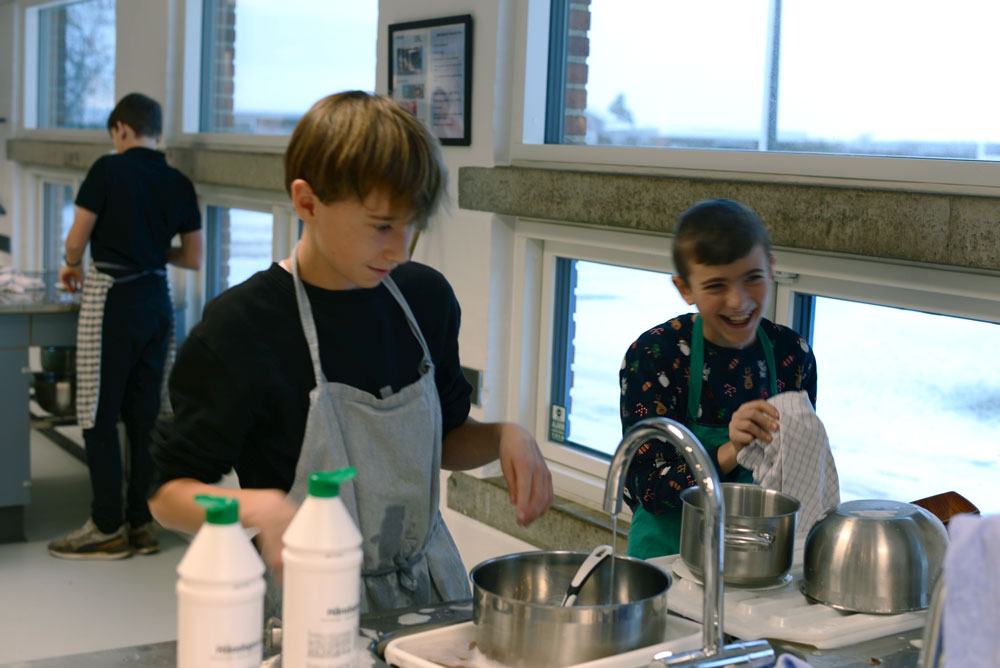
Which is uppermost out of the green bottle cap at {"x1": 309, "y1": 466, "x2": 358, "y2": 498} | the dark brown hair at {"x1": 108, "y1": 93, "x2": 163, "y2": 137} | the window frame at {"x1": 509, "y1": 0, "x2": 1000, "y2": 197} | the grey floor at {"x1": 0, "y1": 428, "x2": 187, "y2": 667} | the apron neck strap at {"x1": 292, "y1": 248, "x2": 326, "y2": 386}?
the dark brown hair at {"x1": 108, "y1": 93, "x2": 163, "y2": 137}

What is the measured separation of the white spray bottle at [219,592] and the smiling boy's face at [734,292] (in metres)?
1.07

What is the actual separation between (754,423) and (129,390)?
132 inches

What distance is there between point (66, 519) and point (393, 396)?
398 cm

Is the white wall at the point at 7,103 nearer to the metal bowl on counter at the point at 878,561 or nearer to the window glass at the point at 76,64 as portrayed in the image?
the window glass at the point at 76,64

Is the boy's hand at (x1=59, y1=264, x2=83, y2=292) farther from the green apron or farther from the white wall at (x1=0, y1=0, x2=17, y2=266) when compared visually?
the green apron

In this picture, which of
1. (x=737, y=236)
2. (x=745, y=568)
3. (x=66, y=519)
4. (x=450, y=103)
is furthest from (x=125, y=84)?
(x=745, y=568)

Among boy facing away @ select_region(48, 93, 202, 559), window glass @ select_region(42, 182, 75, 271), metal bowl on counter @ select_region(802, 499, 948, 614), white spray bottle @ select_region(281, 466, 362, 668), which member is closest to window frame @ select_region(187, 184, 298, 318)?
boy facing away @ select_region(48, 93, 202, 559)

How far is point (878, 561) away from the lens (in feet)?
5.17

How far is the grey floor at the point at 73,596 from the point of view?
12.4ft

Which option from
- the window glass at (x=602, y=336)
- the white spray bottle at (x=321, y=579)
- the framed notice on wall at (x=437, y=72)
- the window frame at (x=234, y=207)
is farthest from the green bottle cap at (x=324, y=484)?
the window frame at (x=234, y=207)

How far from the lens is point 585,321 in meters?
3.21

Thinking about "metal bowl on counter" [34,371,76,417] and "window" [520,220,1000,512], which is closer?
"window" [520,220,1000,512]

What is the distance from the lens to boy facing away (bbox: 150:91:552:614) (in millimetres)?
1476

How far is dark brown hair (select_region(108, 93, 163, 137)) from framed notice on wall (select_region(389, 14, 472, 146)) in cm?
135
